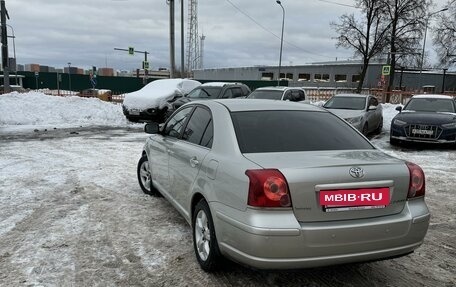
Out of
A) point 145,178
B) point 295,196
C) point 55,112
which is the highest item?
point 295,196

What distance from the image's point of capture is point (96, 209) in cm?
552

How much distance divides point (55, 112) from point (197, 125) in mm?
15055

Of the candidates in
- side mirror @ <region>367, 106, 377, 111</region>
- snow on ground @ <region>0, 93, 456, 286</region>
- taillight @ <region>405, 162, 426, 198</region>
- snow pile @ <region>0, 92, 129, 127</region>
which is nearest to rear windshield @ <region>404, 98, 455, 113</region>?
side mirror @ <region>367, 106, 377, 111</region>

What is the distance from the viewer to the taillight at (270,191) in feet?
9.81

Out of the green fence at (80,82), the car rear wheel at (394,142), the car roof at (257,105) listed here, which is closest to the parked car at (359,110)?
the car rear wheel at (394,142)

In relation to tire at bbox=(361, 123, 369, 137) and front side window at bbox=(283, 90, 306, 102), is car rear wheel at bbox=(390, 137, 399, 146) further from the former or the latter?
front side window at bbox=(283, 90, 306, 102)

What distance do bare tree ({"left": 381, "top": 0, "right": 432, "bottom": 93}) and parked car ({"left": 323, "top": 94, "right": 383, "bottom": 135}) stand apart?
21026 mm

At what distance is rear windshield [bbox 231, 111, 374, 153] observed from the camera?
11.7ft

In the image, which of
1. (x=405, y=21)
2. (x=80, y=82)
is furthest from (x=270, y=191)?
(x=80, y=82)

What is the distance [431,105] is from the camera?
12.6 metres

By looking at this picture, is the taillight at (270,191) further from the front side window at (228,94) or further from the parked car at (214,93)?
the front side window at (228,94)

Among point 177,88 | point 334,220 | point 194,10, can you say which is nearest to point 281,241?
point 334,220

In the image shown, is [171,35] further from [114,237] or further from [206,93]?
[114,237]

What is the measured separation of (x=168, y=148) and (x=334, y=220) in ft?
7.95
